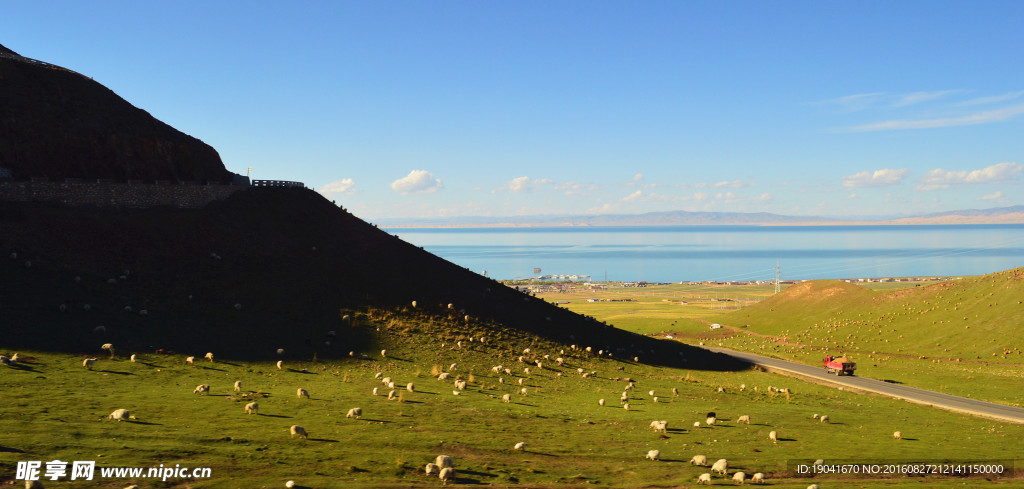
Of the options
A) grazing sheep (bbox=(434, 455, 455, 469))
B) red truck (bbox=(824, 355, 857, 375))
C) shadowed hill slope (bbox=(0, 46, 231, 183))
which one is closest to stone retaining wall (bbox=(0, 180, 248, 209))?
shadowed hill slope (bbox=(0, 46, 231, 183))

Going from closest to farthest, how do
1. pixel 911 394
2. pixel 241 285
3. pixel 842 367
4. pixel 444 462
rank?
1. pixel 444 462
2. pixel 911 394
3. pixel 241 285
4. pixel 842 367

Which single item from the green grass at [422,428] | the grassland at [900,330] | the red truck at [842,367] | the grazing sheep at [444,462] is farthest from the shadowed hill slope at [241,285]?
the grazing sheep at [444,462]

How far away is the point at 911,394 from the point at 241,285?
49567 mm

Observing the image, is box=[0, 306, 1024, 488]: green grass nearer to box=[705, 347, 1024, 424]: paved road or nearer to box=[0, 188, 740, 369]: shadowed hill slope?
box=[705, 347, 1024, 424]: paved road

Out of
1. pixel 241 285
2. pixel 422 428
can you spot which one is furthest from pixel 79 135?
pixel 422 428

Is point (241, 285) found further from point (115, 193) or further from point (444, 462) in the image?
point (444, 462)

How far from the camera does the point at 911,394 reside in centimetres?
4444

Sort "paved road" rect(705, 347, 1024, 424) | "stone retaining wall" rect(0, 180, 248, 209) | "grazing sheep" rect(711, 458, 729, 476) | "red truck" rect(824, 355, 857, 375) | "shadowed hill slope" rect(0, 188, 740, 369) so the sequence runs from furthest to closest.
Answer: "red truck" rect(824, 355, 857, 375)
"stone retaining wall" rect(0, 180, 248, 209)
"paved road" rect(705, 347, 1024, 424)
"shadowed hill slope" rect(0, 188, 740, 369)
"grazing sheep" rect(711, 458, 729, 476)

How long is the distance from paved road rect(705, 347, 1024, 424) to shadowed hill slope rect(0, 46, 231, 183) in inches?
2283

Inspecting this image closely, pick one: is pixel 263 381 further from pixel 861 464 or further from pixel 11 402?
pixel 861 464

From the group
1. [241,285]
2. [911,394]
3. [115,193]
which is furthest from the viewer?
[115,193]

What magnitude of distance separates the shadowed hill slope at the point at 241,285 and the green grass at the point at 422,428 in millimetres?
4963

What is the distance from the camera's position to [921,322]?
79.5 metres

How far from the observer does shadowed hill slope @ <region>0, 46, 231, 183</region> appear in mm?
48625
